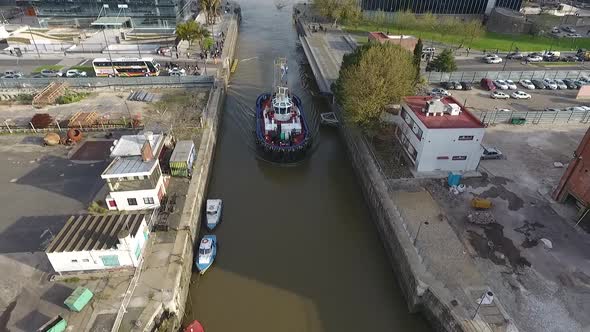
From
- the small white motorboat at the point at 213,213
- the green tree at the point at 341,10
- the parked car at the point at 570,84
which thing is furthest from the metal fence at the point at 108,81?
the parked car at the point at 570,84

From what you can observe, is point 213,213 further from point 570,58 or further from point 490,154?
point 570,58

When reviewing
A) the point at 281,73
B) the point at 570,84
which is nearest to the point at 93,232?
the point at 281,73

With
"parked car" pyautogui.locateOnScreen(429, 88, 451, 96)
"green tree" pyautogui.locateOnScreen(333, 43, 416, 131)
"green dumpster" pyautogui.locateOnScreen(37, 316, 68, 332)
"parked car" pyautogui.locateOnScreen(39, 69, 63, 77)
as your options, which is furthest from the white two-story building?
"parked car" pyautogui.locateOnScreen(429, 88, 451, 96)

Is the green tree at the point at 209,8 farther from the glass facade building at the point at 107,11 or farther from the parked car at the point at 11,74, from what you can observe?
the parked car at the point at 11,74

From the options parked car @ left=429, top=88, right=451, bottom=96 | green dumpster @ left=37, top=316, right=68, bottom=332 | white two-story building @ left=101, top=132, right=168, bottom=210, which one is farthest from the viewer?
parked car @ left=429, top=88, right=451, bottom=96

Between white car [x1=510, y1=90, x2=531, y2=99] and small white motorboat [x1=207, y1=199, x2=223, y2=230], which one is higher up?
white car [x1=510, y1=90, x2=531, y2=99]

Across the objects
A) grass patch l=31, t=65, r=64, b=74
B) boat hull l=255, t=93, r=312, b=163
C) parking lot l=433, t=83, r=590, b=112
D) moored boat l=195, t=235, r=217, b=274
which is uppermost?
parking lot l=433, t=83, r=590, b=112

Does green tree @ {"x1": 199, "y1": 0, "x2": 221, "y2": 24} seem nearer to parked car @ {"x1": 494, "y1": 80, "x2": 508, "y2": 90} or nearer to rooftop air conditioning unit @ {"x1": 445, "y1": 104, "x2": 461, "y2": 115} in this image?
parked car @ {"x1": 494, "y1": 80, "x2": 508, "y2": 90}
